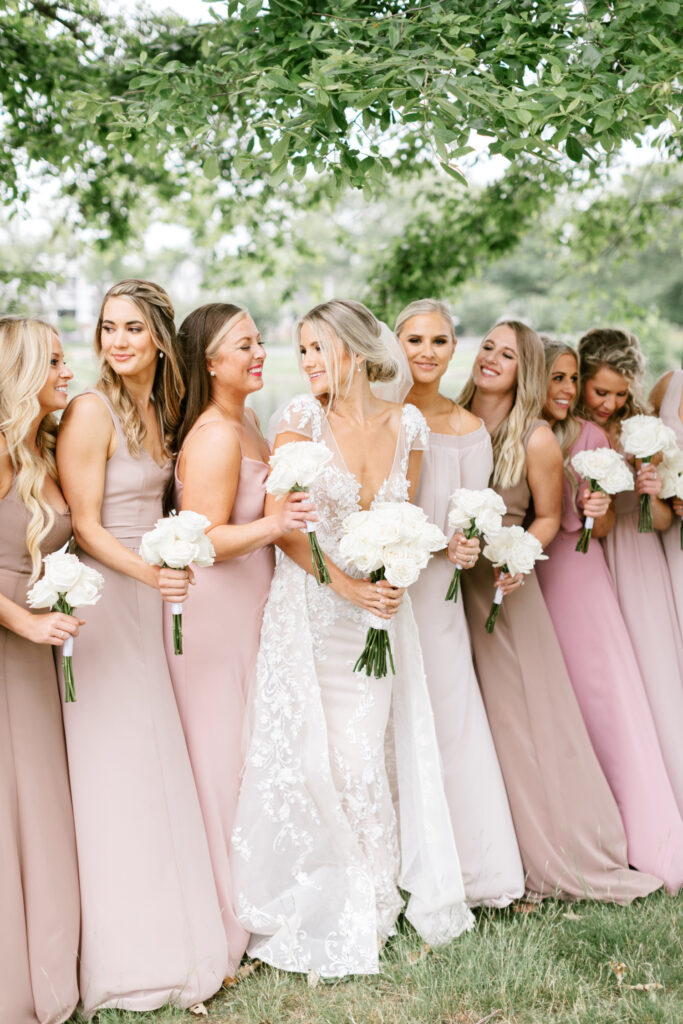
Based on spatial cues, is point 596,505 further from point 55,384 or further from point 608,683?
point 55,384

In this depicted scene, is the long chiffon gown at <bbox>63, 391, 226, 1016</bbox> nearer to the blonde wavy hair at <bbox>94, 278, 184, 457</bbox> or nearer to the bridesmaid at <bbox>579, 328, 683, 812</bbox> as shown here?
the blonde wavy hair at <bbox>94, 278, 184, 457</bbox>

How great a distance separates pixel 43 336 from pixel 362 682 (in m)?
2.17

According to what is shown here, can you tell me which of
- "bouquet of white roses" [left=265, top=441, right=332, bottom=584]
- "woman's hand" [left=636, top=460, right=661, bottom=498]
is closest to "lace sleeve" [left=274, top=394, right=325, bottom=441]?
"bouquet of white roses" [left=265, top=441, right=332, bottom=584]

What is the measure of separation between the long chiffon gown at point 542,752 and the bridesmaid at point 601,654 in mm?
212

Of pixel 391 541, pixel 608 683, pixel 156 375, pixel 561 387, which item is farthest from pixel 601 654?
pixel 156 375

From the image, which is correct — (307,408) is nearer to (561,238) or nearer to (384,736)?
(384,736)

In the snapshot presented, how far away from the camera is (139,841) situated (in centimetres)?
406

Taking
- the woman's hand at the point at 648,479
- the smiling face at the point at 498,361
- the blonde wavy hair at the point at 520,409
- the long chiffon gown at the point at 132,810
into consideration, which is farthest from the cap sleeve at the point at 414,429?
the woman's hand at the point at 648,479

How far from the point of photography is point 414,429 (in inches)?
181

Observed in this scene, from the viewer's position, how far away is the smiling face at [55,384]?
4.17 meters

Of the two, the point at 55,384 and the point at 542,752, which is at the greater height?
the point at 55,384

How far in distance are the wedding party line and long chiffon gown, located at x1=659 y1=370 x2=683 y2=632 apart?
1.64ft

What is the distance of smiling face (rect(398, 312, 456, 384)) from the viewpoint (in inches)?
198

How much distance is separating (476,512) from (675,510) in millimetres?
1798
